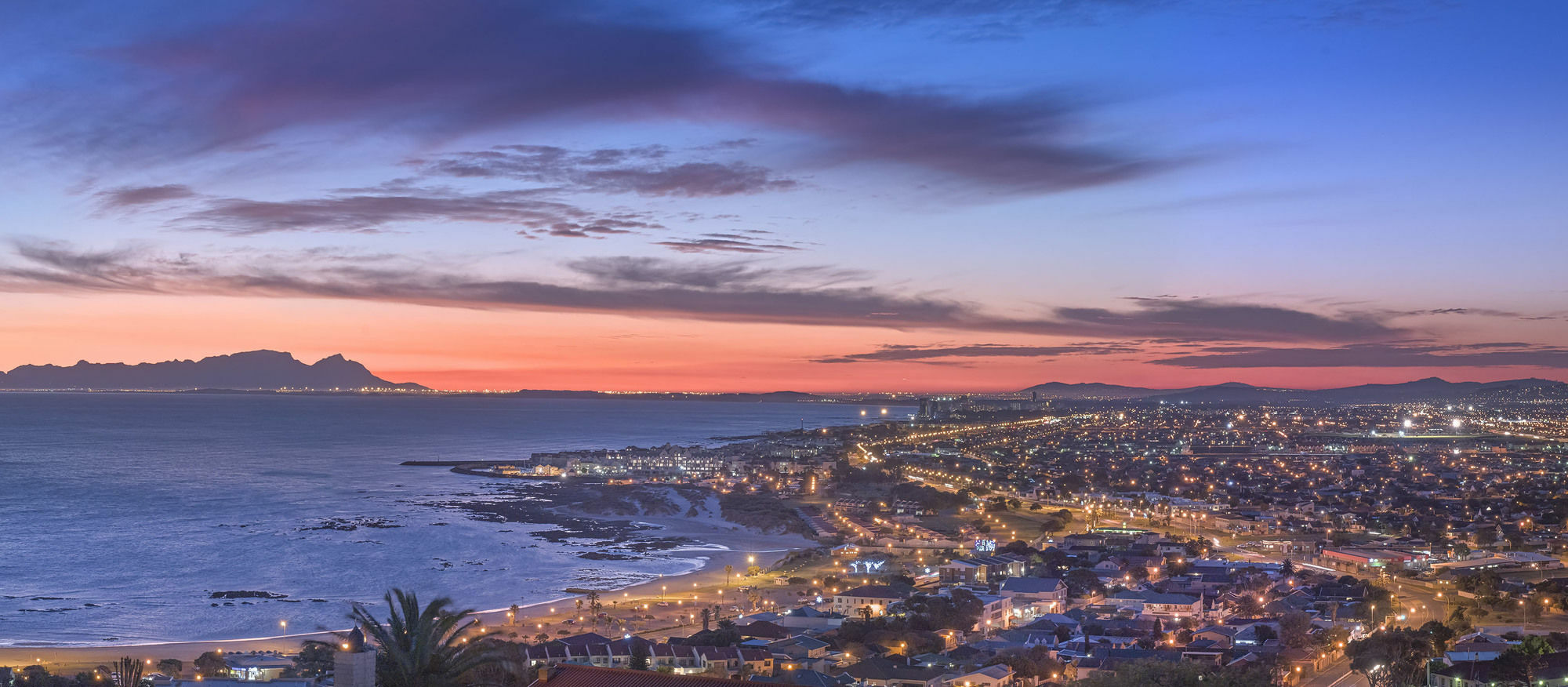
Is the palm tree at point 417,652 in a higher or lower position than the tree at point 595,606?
higher

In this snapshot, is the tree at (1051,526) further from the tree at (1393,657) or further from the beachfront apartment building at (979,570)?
the tree at (1393,657)

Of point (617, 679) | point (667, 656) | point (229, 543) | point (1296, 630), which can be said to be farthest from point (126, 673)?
point (229, 543)

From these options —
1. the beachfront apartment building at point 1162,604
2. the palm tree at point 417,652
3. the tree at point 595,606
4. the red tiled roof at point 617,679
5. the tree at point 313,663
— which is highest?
the palm tree at point 417,652

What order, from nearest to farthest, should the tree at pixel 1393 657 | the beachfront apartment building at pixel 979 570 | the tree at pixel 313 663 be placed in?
the tree at pixel 313 663 → the tree at pixel 1393 657 → the beachfront apartment building at pixel 979 570

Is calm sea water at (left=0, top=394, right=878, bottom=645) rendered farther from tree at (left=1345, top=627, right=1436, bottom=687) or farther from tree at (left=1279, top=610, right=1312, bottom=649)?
tree at (left=1345, top=627, right=1436, bottom=687)

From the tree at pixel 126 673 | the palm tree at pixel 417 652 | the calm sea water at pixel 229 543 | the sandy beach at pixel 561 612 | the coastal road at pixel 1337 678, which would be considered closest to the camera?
the palm tree at pixel 417 652

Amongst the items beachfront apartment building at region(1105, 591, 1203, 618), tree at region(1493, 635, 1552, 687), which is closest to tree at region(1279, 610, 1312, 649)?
beachfront apartment building at region(1105, 591, 1203, 618)

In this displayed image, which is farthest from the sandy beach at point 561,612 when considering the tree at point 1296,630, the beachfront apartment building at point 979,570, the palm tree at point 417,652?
the palm tree at point 417,652
